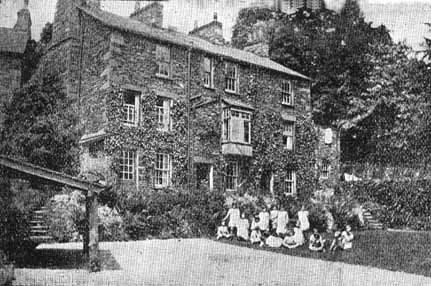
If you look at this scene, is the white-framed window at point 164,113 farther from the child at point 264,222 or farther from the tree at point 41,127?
the child at point 264,222

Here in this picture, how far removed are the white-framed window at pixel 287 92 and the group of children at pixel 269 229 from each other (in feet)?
37.5

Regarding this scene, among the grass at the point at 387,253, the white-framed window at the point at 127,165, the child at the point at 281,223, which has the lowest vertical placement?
the grass at the point at 387,253

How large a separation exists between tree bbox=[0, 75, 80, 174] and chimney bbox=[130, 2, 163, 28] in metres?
7.80

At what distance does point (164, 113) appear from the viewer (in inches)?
941

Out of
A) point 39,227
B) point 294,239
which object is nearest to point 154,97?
point 294,239

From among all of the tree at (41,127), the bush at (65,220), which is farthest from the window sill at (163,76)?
the bush at (65,220)

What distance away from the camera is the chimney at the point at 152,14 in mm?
26875

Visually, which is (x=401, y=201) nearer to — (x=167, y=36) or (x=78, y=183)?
(x=167, y=36)

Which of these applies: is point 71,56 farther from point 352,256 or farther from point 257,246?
point 352,256

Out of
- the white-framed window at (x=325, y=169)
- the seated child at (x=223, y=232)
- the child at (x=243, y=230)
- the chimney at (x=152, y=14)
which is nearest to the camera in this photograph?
the child at (x=243, y=230)

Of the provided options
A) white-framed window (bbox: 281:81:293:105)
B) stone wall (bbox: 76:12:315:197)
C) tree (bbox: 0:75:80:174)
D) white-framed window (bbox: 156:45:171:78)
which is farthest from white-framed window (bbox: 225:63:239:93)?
tree (bbox: 0:75:80:174)

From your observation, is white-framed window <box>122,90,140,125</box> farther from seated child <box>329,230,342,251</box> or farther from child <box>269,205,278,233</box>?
seated child <box>329,230,342,251</box>

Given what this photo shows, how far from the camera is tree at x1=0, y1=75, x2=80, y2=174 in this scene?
1884cm

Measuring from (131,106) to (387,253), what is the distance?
509 inches
